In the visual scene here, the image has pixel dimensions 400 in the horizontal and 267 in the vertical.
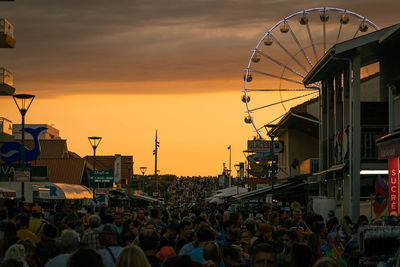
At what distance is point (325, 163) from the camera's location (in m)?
44.4

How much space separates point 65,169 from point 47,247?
66580 mm

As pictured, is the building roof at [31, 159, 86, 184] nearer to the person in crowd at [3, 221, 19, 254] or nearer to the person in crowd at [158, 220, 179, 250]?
the person in crowd at [158, 220, 179, 250]

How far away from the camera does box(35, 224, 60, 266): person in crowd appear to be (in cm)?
1181

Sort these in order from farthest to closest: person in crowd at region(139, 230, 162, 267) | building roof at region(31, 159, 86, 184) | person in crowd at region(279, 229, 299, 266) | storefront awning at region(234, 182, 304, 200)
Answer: building roof at region(31, 159, 86, 184)
storefront awning at region(234, 182, 304, 200)
person in crowd at region(279, 229, 299, 266)
person in crowd at region(139, 230, 162, 267)

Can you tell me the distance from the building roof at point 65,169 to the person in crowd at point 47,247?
64848 mm

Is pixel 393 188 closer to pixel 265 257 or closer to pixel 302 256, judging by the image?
pixel 302 256

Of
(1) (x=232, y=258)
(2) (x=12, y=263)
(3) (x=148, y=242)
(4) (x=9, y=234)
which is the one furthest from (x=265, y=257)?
(4) (x=9, y=234)

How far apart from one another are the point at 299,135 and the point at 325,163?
54.7 feet

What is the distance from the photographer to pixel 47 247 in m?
12.1

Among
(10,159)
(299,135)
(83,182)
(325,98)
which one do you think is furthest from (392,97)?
(83,182)

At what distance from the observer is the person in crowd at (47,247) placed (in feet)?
38.8

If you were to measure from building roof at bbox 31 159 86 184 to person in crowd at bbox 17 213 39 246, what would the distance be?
63.0 metres

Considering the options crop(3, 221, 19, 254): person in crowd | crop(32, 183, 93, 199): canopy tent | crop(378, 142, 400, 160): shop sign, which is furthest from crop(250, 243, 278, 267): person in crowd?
crop(32, 183, 93, 199): canopy tent

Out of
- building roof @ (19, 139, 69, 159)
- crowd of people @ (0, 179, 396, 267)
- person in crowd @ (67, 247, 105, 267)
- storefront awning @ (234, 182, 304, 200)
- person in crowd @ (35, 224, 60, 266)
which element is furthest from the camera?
building roof @ (19, 139, 69, 159)
